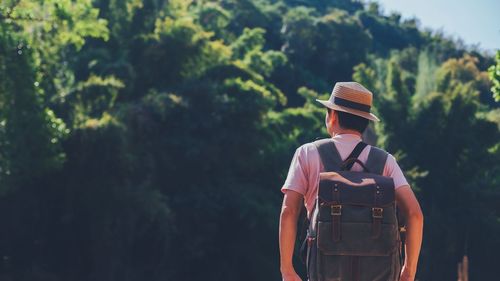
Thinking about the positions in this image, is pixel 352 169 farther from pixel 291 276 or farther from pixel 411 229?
pixel 291 276

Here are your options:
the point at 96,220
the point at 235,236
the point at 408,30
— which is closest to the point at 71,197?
the point at 96,220

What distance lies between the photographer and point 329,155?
3.16m

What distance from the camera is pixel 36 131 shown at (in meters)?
15.5

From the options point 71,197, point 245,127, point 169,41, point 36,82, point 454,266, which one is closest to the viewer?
point 36,82

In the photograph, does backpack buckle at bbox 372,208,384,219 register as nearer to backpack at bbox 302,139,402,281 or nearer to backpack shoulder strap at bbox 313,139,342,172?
backpack at bbox 302,139,402,281

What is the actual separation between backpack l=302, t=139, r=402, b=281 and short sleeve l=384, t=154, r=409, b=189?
15 cm

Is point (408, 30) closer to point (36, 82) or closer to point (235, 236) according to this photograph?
point (235, 236)

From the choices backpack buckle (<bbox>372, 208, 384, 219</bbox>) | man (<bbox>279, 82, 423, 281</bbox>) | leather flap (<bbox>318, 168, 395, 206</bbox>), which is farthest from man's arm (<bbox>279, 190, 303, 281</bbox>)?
backpack buckle (<bbox>372, 208, 384, 219</bbox>)

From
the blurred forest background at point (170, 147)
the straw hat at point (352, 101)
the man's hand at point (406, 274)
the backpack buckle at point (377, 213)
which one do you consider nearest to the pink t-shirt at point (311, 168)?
the straw hat at point (352, 101)

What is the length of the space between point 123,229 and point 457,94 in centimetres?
1288

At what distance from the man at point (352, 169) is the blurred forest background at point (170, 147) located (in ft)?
20.2

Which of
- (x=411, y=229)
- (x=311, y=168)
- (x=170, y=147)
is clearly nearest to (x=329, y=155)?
(x=311, y=168)

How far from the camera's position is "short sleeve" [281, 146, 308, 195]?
3.12m

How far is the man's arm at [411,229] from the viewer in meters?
3.14
